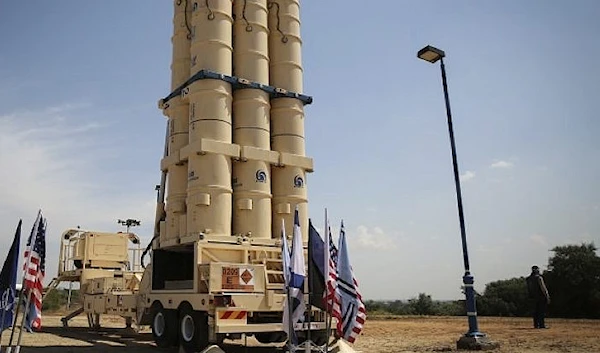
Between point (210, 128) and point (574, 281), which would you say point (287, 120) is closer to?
point (210, 128)

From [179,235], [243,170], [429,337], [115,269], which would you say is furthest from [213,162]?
[115,269]

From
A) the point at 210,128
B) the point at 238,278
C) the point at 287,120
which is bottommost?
the point at 238,278

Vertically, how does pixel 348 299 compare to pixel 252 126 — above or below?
below

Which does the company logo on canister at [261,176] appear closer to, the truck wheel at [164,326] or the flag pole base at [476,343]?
the truck wheel at [164,326]

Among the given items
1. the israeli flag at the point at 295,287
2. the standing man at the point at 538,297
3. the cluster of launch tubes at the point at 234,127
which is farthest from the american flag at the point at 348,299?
the standing man at the point at 538,297

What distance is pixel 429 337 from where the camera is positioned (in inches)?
550

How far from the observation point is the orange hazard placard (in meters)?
10.6

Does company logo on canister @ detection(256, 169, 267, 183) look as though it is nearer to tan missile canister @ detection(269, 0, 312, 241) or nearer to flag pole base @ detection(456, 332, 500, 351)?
tan missile canister @ detection(269, 0, 312, 241)

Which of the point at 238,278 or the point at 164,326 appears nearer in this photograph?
the point at 238,278

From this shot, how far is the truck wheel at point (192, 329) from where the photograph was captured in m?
10.5

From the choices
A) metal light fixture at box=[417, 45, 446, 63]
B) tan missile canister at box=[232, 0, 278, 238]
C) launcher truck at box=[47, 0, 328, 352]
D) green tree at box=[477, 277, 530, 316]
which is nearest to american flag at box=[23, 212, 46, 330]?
launcher truck at box=[47, 0, 328, 352]

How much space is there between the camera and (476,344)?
11.1m

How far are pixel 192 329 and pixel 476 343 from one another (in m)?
5.66

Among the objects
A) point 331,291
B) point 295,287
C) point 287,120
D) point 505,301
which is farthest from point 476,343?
point 505,301
